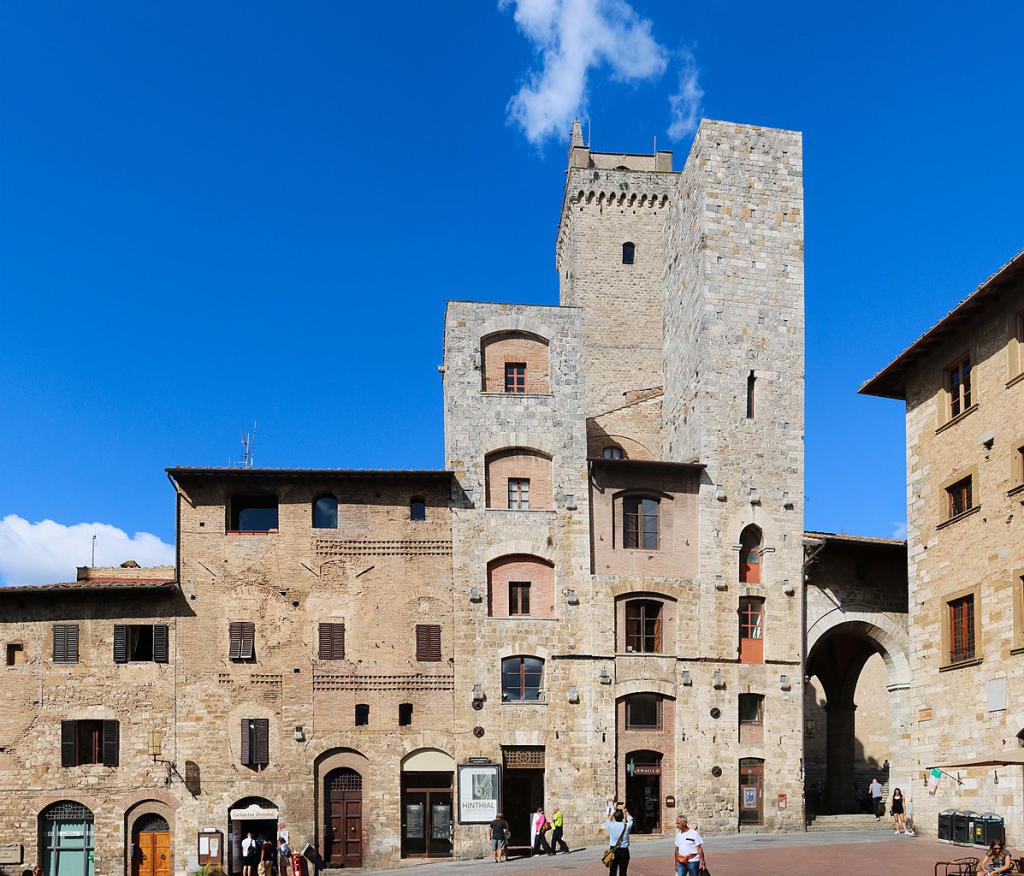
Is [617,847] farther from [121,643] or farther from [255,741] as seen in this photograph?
[121,643]

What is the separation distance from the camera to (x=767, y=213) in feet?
140

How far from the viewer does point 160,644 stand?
38.9 meters

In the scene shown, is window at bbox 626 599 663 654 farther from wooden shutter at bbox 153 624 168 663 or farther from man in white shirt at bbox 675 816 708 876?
man in white shirt at bbox 675 816 708 876

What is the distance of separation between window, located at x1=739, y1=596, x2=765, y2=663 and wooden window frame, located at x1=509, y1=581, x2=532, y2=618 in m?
6.81

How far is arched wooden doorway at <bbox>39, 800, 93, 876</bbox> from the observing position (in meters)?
38.1

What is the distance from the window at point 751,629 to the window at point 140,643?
58.8ft

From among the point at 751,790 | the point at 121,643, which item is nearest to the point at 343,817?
the point at 121,643

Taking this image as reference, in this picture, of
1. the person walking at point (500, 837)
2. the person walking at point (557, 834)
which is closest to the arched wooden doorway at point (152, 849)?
the person walking at point (500, 837)

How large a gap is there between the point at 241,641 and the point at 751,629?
15930 millimetres

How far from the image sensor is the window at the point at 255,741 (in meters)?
38.2

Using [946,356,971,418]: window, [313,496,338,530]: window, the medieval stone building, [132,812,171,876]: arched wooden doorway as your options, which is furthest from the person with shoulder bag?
[132,812,171,876]: arched wooden doorway

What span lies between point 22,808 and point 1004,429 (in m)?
29.9

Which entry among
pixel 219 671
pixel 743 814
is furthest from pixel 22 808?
pixel 743 814

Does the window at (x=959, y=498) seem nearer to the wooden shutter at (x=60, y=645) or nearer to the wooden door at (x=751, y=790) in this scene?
the wooden door at (x=751, y=790)
